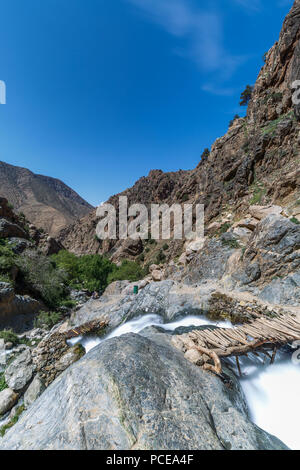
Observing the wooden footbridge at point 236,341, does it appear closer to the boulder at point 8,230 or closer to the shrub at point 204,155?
the boulder at point 8,230

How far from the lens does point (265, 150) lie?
1811cm

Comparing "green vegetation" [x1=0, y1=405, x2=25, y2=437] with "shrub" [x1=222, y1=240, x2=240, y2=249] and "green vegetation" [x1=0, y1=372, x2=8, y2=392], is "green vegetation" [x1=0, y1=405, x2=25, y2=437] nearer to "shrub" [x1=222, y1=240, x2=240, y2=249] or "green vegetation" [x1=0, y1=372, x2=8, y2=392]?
"green vegetation" [x1=0, y1=372, x2=8, y2=392]

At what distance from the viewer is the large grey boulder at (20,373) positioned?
492cm

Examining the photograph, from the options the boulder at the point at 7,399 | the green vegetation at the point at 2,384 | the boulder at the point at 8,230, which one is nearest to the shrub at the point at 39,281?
the boulder at the point at 8,230

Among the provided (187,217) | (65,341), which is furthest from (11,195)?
(65,341)

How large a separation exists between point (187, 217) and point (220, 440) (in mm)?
25981

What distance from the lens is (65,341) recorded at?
700cm

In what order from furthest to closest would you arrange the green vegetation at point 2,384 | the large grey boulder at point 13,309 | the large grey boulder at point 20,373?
the large grey boulder at point 13,309 → the green vegetation at point 2,384 → the large grey boulder at point 20,373

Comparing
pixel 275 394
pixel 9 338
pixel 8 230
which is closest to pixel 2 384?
pixel 9 338

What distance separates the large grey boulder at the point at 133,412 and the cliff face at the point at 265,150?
36.3ft

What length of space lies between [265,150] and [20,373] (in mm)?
23106

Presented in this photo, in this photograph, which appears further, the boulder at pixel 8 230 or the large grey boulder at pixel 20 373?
the boulder at pixel 8 230

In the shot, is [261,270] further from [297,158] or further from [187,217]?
[187,217]

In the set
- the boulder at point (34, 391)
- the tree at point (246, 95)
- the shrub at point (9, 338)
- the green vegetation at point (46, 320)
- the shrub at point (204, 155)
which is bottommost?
the green vegetation at point (46, 320)
